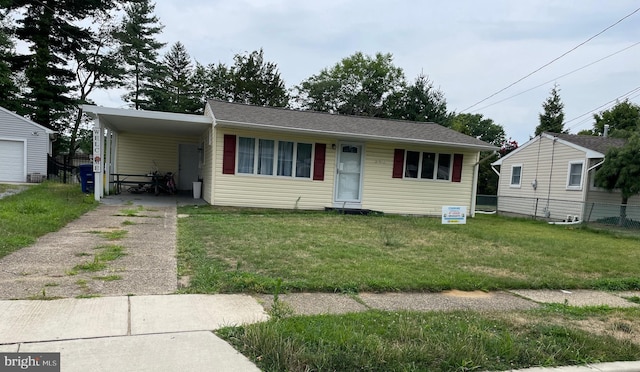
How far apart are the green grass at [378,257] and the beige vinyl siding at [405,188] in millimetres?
2967

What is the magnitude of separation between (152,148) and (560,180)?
58.1ft

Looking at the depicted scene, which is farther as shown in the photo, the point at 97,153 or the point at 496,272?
the point at 97,153

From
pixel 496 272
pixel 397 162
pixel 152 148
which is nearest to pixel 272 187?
pixel 397 162

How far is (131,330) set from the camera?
9.52 ft

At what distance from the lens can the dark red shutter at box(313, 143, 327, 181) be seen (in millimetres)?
12188

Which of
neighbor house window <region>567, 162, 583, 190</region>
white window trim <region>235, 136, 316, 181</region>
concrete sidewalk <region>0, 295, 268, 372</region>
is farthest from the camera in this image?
neighbor house window <region>567, 162, 583, 190</region>

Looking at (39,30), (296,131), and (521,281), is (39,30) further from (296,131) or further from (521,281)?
(521,281)

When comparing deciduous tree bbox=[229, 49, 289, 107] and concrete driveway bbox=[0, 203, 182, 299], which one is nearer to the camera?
concrete driveway bbox=[0, 203, 182, 299]

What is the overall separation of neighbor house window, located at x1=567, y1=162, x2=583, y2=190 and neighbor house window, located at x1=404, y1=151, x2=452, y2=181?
21.8 ft

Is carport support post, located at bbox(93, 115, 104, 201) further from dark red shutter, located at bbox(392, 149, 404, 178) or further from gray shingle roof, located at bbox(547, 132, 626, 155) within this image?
gray shingle roof, located at bbox(547, 132, 626, 155)

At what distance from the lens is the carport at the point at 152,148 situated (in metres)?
12.7

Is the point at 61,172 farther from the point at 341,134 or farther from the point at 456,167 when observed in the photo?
the point at 456,167

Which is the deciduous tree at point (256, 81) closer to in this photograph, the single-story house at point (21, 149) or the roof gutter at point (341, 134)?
the single-story house at point (21, 149)

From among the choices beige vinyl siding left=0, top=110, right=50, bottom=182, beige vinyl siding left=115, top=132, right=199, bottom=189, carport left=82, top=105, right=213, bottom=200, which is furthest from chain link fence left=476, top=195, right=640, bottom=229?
beige vinyl siding left=0, top=110, right=50, bottom=182
